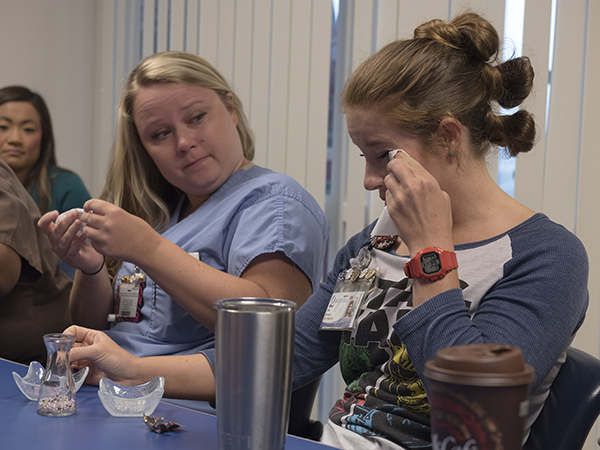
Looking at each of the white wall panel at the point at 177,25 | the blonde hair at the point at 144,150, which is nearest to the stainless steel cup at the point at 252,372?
the blonde hair at the point at 144,150

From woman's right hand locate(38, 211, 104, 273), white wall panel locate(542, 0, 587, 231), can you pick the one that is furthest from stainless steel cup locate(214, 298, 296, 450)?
white wall panel locate(542, 0, 587, 231)

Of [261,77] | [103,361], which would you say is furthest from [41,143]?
[103,361]

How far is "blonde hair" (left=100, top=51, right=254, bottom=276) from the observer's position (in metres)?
1.60

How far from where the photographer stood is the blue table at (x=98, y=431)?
28.0 inches

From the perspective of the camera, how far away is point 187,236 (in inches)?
59.7

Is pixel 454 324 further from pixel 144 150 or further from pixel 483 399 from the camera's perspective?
pixel 144 150

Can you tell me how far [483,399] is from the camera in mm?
437

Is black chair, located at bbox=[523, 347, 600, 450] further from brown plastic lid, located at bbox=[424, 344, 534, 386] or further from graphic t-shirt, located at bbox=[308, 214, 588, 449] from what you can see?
brown plastic lid, located at bbox=[424, 344, 534, 386]

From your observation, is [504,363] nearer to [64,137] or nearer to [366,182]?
[366,182]

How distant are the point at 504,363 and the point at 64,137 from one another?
138 inches

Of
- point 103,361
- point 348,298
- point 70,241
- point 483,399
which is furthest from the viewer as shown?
point 70,241

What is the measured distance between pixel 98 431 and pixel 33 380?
0.24 meters

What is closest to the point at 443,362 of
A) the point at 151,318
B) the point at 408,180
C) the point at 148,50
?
the point at 408,180

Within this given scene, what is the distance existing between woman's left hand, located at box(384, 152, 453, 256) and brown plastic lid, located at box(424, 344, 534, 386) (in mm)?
455
